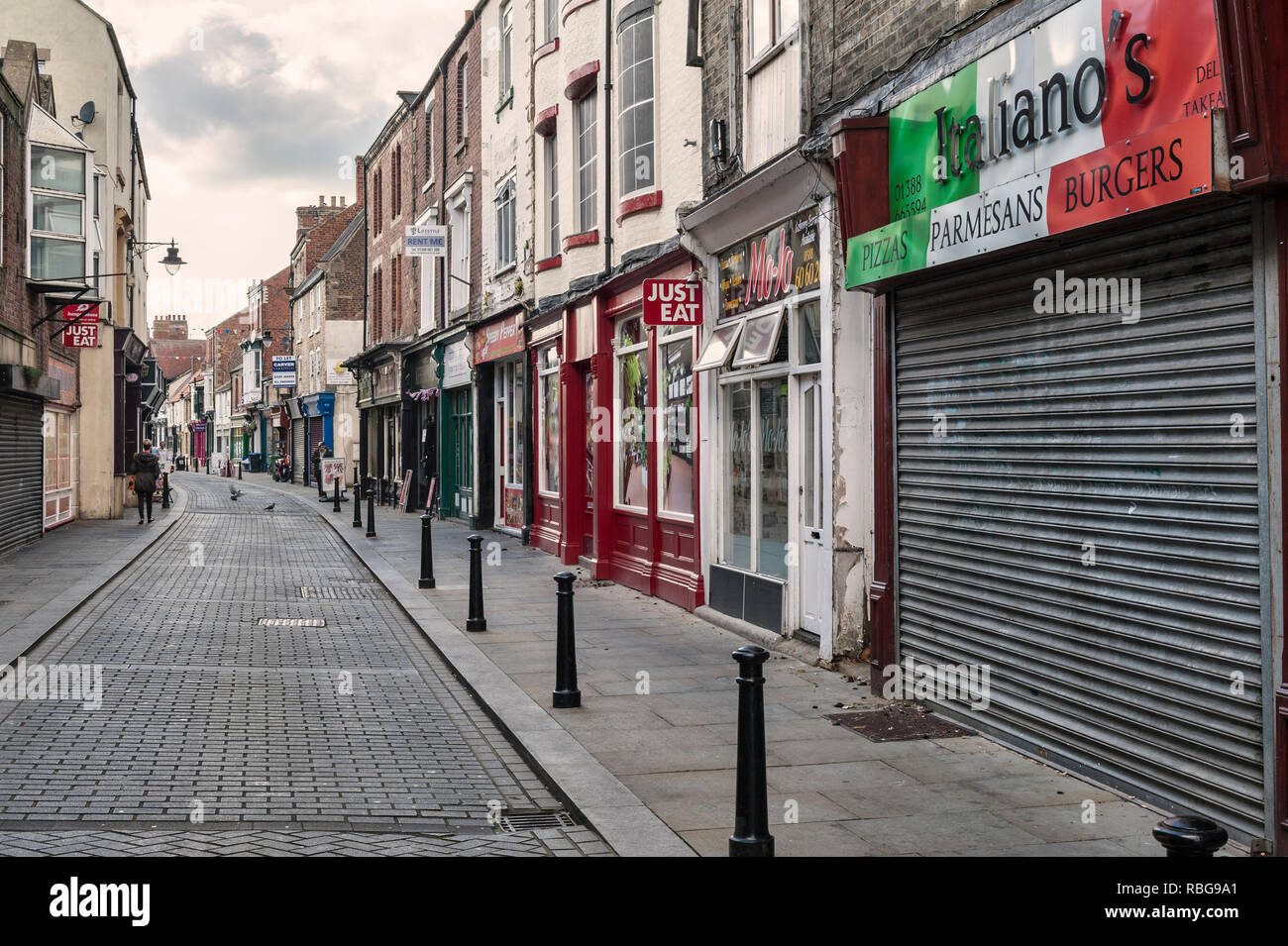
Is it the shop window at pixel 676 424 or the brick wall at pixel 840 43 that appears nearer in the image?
the brick wall at pixel 840 43

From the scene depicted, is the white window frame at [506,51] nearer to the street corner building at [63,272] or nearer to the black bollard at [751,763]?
the street corner building at [63,272]

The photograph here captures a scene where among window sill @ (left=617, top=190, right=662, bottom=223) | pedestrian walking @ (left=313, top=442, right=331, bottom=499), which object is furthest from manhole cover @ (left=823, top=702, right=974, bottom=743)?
pedestrian walking @ (left=313, top=442, right=331, bottom=499)

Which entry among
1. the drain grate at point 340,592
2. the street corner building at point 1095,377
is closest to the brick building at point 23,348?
the drain grate at point 340,592

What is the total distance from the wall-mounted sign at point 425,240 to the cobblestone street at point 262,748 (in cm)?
1331

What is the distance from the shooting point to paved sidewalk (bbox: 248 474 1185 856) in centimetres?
546

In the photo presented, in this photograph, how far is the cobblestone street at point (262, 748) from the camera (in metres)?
5.61

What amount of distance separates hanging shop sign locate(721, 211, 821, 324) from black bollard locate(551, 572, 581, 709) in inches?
139

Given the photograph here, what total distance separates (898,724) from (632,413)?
8586 mm

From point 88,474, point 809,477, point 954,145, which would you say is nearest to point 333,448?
point 88,474

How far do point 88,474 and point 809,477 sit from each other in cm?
2172

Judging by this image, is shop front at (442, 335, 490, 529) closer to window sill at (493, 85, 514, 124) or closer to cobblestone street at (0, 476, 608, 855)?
window sill at (493, 85, 514, 124)

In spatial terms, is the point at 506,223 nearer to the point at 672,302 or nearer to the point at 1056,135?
the point at 672,302

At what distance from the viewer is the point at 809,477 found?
10.5 metres

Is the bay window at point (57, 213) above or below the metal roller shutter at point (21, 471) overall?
above
